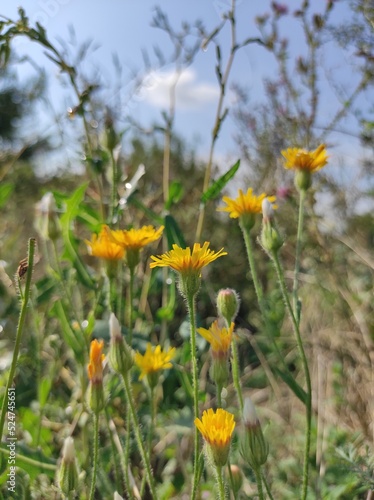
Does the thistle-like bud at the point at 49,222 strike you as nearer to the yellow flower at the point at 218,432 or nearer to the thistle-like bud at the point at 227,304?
the thistle-like bud at the point at 227,304

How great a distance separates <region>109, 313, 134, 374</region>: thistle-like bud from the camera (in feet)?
1.54

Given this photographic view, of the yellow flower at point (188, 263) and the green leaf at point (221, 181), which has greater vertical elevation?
the green leaf at point (221, 181)

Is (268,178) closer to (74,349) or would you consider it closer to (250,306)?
(250,306)

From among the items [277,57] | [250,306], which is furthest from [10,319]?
[277,57]

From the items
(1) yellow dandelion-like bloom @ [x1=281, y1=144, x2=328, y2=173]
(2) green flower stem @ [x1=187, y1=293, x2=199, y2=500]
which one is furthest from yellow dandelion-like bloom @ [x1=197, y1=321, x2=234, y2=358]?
(1) yellow dandelion-like bloom @ [x1=281, y1=144, x2=328, y2=173]

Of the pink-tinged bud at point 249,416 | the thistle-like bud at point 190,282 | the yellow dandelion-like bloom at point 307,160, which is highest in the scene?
the yellow dandelion-like bloom at point 307,160

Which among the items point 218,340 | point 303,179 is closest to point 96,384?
point 218,340

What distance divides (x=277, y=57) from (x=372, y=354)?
82cm

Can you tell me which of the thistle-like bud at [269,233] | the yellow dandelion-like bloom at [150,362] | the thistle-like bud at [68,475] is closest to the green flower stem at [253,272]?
the thistle-like bud at [269,233]

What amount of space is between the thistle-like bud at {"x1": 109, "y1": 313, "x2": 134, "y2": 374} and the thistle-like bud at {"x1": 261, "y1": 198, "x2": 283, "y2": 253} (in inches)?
7.4

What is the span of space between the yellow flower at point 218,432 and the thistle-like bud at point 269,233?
0.22m

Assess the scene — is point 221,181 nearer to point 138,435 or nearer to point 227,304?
point 227,304

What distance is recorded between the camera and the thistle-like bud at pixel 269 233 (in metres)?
0.56

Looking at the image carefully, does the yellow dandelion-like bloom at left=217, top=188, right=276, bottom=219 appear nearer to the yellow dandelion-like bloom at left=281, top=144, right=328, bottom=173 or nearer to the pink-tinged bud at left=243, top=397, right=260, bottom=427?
the yellow dandelion-like bloom at left=281, top=144, right=328, bottom=173
